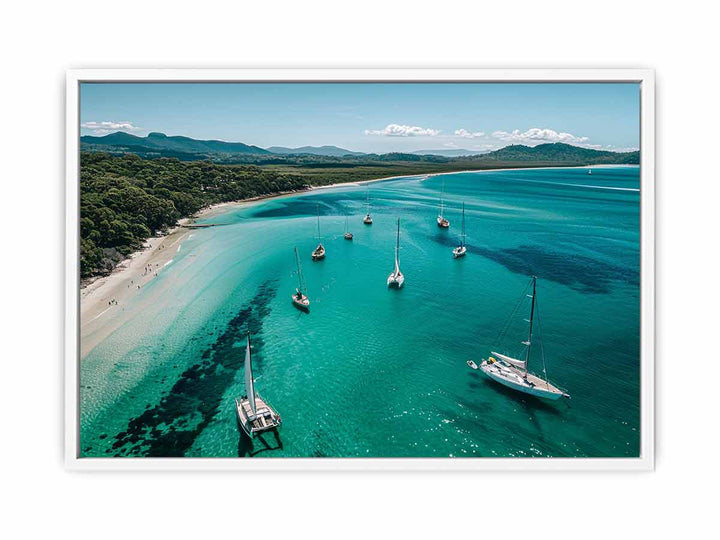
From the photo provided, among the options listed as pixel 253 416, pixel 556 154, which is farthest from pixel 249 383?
pixel 556 154

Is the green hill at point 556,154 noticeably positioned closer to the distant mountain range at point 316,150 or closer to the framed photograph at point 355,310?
the framed photograph at point 355,310

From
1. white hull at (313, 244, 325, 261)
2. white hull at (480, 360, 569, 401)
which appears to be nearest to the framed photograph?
white hull at (480, 360, 569, 401)

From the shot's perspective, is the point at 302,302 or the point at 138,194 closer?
the point at 302,302

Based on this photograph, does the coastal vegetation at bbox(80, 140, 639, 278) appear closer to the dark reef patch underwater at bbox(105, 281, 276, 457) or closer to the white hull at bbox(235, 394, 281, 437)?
the dark reef patch underwater at bbox(105, 281, 276, 457)

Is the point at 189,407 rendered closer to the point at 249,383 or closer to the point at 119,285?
the point at 249,383
